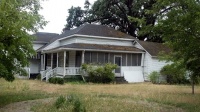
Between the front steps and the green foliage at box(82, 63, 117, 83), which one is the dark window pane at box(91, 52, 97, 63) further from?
the front steps

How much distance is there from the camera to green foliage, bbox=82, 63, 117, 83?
2597 centimetres

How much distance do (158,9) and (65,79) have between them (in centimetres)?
1670

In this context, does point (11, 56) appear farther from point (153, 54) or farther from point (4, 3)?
point (153, 54)

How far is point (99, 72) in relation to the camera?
2598cm

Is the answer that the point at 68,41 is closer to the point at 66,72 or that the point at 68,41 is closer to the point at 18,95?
the point at 66,72

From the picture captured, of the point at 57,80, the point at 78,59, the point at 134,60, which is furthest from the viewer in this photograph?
the point at 134,60

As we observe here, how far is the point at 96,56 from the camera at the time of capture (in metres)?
28.5

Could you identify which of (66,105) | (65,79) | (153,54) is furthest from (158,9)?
(153,54)

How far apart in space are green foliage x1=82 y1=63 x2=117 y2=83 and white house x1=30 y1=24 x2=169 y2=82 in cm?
126

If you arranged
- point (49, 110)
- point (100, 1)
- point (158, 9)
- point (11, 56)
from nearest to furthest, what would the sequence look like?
point (49, 110) → point (158, 9) → point (11, 56) → point (100, 1)

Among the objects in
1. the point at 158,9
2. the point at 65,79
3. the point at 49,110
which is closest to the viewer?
the point at 49,110

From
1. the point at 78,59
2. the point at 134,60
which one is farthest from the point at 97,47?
the point at 134,60

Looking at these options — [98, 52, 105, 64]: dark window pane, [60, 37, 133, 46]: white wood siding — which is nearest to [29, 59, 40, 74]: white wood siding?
[60, 37, 133, 46]: white wood siding

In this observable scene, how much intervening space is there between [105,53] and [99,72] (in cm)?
377
